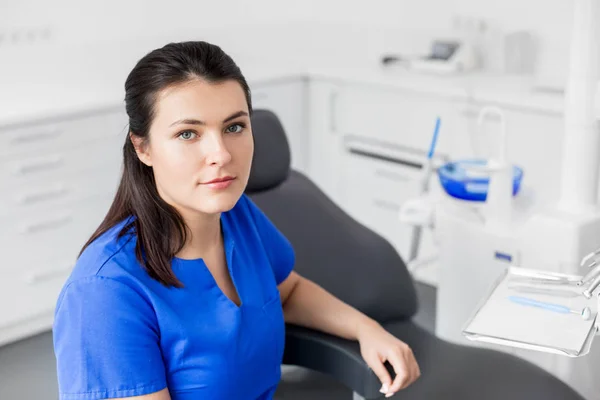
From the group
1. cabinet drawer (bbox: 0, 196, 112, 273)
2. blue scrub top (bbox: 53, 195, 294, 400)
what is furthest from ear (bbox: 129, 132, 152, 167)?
cabinet drawer (bbox: 0, 196, 112, 273)

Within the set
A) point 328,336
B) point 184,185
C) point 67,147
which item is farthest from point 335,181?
point 184,185

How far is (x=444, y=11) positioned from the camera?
3615 millimetres

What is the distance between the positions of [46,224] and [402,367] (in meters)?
1.71

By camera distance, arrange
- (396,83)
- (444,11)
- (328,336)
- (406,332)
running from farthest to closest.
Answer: (444,11)
(396,83)
(406,332)
(328,336)

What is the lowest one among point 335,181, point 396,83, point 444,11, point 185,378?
point 335,181

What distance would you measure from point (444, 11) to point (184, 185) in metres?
2.47

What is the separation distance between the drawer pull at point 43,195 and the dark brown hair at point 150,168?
1475 millimetres

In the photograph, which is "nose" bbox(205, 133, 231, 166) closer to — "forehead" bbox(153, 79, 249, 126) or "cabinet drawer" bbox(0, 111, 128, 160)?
"forehead" bbox(153, 79, 249, 126)

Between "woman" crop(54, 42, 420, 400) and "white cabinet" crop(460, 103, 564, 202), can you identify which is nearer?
"woman" crop(54, 42, 420, 400)

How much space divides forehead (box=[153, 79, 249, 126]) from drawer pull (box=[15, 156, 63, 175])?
157cm

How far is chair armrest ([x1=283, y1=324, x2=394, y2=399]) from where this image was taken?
5.85 ft

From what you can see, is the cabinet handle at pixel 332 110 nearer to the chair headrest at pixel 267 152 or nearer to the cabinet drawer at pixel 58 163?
the cabinet drawer at pixel 58 163

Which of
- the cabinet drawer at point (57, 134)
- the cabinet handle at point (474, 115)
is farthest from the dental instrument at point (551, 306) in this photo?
the cabinet drawer at point (57, 134)

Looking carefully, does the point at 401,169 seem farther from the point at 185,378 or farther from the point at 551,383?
the point at 185,378
